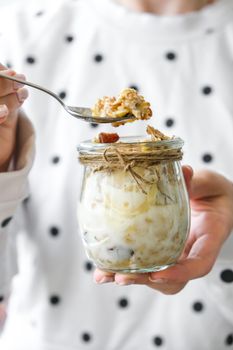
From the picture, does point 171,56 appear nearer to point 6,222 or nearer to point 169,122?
point 169,122

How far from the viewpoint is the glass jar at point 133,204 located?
59cm

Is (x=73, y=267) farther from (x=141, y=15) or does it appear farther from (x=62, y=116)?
(x=141, y=15)

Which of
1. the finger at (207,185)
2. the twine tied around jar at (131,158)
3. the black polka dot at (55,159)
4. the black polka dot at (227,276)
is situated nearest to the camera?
the twine tied around jar at (131,158)

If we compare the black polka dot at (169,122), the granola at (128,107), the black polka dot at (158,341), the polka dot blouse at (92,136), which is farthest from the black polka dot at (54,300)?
the granola at (128,107)

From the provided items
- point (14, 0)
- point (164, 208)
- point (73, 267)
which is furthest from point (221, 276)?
point (14, 0)

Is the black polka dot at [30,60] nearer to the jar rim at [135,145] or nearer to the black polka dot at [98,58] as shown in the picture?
the black polka dot at [98,58]

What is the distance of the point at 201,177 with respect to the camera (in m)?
0.71

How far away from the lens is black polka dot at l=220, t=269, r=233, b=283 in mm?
873

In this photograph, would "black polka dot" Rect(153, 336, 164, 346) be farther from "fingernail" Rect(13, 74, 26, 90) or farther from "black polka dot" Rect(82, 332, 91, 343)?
"fingernail" Rect(13, 74, 26, 90)

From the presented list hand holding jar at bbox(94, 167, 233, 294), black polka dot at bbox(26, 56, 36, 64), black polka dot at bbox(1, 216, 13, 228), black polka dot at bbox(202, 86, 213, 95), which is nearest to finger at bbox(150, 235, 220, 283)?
hand holding jar at bbox(94, 167, 233, 294)

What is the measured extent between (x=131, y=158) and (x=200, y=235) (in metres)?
0.16

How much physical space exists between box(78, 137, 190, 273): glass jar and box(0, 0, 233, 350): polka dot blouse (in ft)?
0.98

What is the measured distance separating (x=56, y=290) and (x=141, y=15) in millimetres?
399

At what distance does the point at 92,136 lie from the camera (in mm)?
972
